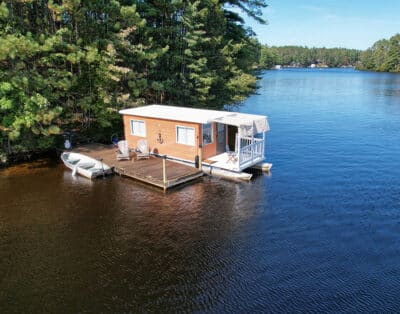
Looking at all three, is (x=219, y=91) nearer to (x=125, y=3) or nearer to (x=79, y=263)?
(x=125, y=3)

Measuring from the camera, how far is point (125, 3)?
82.2 feet

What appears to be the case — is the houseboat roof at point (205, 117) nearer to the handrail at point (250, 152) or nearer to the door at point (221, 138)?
the door at point (221, 138)

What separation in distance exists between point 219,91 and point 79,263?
24.4 m

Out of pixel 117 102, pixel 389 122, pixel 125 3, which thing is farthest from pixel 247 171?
pixel 389 122

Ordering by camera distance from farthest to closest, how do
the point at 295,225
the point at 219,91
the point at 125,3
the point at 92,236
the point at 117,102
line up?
the point at 219,91
the point at 125,3
the point at 117,102
the point at 295,225
the point at 92,236

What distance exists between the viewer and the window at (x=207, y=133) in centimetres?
1853

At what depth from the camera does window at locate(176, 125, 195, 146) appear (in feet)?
60.2

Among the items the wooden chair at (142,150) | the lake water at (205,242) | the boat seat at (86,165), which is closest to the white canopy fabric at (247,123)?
the lake water at (205,242)

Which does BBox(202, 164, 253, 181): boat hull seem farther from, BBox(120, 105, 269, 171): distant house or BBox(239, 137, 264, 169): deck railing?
BBox(239, 137, 264, 169): deck railing

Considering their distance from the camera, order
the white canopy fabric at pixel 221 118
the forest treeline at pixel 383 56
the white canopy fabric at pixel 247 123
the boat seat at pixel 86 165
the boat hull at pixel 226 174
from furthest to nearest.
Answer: the forest treeline at pixel 383 56 < the boat seat at pixel 86 165 < the boat hull at pixel 226 174 < the white canopy fabric at pixel 221 118 < the white canopy fabric at pixel 247 123

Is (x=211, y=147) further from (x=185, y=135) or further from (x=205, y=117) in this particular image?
(x=205, y=117)

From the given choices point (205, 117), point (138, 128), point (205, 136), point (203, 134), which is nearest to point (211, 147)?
point (205, 136)

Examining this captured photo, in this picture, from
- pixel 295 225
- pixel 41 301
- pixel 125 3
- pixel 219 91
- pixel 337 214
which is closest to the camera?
pixel 41 301

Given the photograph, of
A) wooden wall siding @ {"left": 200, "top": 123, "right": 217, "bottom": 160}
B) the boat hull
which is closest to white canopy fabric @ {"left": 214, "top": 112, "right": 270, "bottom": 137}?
wooden wall siding @ {"left": 200, "top": 123, "right": 217, "bottom": 160}
